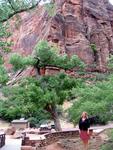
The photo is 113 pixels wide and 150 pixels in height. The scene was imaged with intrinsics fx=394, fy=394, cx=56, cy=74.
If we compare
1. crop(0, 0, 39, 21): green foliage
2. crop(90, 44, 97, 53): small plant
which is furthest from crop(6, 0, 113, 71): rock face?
crop(0, 0, 39, 21): green foliage

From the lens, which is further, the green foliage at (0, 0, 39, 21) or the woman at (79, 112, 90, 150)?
the woman at (79, 112, 90, 150)

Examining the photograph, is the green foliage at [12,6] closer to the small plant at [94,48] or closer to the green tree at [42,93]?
the green tree at [42,93]

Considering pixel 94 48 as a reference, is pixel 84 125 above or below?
below

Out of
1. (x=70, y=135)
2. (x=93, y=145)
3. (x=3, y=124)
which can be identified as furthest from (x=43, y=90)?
(x=3, y=124)

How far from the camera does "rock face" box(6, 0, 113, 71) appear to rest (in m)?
51.6

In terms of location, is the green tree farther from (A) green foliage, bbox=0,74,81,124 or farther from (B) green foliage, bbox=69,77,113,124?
(B) green foliage, bbox=69,77,113,124

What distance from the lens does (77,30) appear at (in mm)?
53219

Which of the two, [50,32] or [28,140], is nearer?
[28,140]

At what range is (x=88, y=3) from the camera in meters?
56.1

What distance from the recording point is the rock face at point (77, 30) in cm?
5156

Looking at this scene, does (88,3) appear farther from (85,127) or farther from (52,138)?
(85,127)

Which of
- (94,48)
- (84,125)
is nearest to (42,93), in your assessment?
(84,125)

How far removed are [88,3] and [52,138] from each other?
4098 cm

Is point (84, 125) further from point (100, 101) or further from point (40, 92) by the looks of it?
point (40, 92)
